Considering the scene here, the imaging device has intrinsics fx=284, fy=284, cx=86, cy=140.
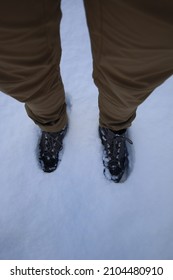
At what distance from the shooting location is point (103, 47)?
438 mm

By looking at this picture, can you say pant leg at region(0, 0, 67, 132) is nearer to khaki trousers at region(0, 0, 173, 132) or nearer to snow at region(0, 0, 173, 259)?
khaki trousers at region(0, 0, 173, 132)

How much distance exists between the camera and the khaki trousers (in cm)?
35

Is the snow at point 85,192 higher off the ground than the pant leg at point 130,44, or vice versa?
the pant leg at point 130,44

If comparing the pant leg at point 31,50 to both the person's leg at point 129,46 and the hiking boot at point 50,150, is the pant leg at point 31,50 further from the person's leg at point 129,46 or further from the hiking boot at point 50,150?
the hiking boot at point 50,150

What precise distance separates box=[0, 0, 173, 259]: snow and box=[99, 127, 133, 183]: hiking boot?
0.07 ft

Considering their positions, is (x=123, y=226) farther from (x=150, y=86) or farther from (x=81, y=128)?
(x=150, y=86)

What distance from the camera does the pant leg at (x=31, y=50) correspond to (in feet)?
1.23

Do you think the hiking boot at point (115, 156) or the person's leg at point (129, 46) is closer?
the person's leg at point (129, 46)

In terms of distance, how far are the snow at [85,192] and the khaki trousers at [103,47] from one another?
318 millimetres

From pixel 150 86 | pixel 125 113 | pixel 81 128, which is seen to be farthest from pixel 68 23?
pixel 150 86

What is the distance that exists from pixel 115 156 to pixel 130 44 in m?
0.48

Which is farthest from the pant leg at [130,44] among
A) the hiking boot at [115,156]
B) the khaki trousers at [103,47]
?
the hiking boot at [115,156]

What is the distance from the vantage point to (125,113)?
642 millimetres

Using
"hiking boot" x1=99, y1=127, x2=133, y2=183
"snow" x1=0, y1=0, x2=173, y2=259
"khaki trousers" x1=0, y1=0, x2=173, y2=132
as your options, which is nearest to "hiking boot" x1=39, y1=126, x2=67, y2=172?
"snow" x1=0, y1=0, x2=173, y2=259
